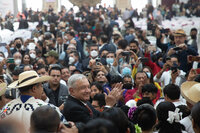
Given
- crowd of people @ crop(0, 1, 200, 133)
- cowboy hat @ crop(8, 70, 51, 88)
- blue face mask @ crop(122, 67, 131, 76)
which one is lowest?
blue face mask @ crop(122, 67, 131, 76)

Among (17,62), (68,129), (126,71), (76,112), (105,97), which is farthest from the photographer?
(17,62)

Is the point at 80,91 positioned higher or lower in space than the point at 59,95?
higher

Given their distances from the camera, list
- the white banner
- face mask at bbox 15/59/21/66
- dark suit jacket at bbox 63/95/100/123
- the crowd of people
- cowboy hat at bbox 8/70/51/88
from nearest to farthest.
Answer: the crowd of people
dark suit jacket at bbox 63/95/100/123
cowboy hat at bbox 8/70/51/88
face mask at bbox 15/59/21/66
the white banner

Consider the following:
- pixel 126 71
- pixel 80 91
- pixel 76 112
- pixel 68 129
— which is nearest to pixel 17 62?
pixel 126 71

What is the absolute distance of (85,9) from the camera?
2239 cm

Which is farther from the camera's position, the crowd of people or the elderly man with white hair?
Result: the elderly man with white hair

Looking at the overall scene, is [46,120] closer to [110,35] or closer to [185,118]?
[185,118]

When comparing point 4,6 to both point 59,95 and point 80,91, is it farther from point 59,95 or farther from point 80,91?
point 80,91

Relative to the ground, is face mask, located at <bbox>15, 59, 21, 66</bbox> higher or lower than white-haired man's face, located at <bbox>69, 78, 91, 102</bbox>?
lower

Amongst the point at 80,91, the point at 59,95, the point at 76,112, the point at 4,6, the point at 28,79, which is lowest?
the point at 59,95

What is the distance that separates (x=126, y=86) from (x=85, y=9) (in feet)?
54.7

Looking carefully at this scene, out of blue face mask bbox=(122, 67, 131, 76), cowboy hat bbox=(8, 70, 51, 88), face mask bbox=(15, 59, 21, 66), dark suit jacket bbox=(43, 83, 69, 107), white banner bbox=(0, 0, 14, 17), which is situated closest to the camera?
cowboy hat bbox=(8, 70, 51, 88)

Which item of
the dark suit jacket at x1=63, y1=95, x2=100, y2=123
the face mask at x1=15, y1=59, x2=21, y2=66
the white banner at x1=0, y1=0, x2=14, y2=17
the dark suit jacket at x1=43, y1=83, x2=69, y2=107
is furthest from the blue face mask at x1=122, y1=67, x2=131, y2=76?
the white banner at x1=0, y1=0, x2=14, y2=17

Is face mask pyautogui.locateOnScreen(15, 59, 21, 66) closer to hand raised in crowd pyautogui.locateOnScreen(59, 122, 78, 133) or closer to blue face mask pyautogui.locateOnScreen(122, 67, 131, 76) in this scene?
blue face mask pyautogui.locateOnScreen(122, 67, 131, 76)
